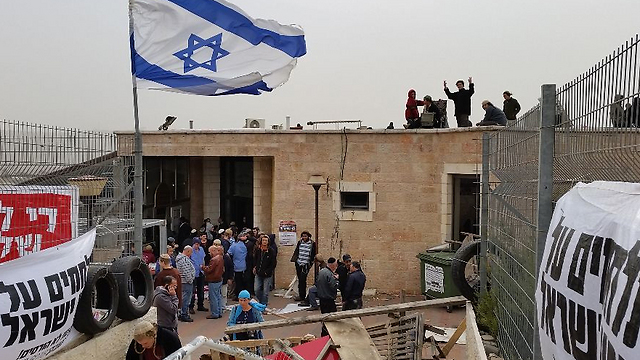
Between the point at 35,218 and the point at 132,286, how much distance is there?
2293 mm

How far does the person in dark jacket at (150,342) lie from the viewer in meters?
5.60

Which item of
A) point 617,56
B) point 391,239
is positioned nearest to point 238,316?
point 617,56

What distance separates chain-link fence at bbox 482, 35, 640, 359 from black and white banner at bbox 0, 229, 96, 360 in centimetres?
386

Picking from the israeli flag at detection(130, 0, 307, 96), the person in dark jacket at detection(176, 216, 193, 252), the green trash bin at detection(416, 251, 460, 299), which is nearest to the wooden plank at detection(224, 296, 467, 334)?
the israeli flag at detection(130, 0, 307, 96)

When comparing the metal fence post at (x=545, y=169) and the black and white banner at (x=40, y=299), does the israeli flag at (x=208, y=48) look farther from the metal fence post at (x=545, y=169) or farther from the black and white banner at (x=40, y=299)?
the metal fence post at (x=545, y=169)

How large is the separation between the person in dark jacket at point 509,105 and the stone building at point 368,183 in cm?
107

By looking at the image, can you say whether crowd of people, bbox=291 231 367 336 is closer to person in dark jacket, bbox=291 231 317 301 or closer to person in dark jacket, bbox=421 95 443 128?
person in dark jacket, bbox=291 231 317 301

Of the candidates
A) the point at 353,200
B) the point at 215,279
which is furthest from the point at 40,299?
the point at 353,200

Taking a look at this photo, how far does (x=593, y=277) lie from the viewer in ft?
7.61

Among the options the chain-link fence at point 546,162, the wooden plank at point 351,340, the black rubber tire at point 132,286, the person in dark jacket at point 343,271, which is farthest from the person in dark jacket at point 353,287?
the black rubber tire at point 132,286

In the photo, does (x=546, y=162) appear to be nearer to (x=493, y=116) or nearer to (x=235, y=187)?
(x=493, y=116)

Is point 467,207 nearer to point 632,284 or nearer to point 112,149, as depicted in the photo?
point 112,149

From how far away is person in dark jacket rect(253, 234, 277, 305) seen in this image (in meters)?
13.0

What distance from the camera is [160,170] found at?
61.4 feet
